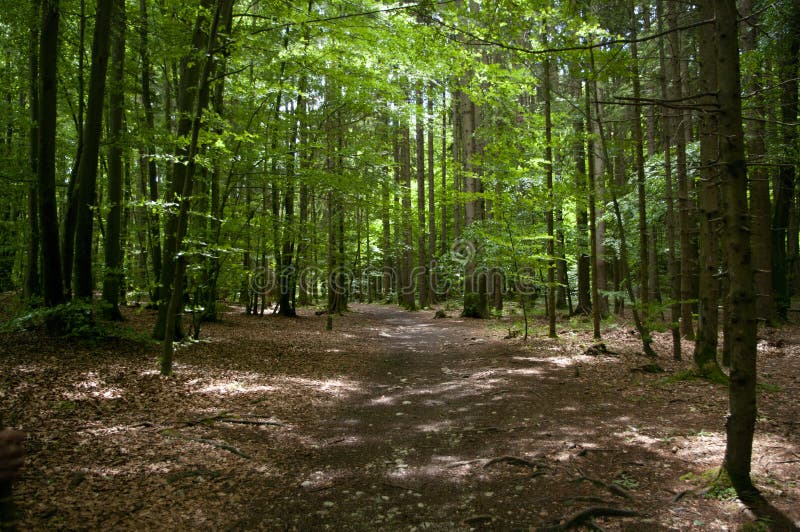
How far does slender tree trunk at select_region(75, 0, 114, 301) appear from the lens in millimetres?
8875

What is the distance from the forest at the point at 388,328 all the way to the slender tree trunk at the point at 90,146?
4 cm

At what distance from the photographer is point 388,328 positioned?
1795cm

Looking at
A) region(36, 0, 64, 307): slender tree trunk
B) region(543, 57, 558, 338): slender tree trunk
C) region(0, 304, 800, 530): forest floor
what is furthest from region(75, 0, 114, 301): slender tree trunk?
region(543, 57, 558, 338): slender tree trunk

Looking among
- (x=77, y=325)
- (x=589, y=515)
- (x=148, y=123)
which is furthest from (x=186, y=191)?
(x=148, y=123)

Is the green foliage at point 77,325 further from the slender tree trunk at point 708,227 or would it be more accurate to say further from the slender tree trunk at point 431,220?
the slender tree trunk at point 431,220

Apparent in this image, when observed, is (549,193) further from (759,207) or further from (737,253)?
(737,253)

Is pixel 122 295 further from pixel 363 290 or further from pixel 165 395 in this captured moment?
pixel 363 290

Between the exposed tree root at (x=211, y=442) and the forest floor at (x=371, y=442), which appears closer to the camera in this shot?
the forest floor at (x=371, y=442)

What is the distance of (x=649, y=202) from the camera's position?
1332 centimetres

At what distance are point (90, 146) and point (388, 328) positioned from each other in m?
11.7

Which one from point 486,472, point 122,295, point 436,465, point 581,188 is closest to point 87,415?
point 436,465

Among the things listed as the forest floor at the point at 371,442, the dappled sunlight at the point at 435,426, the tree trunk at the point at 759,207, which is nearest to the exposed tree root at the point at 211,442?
the forest floor at the point at 371,442

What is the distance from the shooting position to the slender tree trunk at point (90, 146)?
888cm

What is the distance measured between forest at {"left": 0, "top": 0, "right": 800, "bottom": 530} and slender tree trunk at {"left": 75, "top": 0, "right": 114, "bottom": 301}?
41mm
